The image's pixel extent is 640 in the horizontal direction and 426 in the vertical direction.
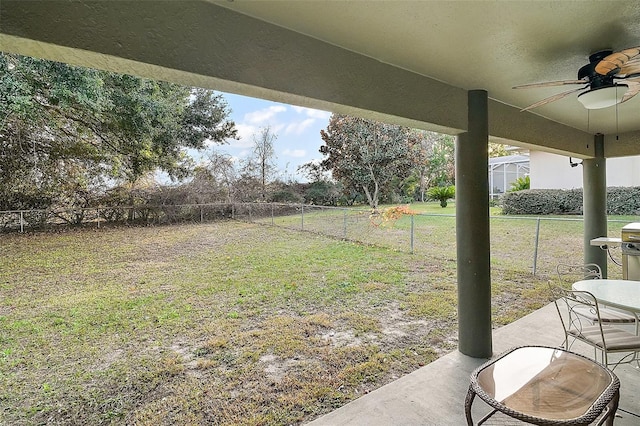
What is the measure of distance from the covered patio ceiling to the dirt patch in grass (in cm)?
208

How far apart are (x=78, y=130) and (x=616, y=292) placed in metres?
8.51

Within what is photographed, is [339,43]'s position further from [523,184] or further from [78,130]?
[523,184]

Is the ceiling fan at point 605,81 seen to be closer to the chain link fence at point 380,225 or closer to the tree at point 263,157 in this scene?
the chain link fence at point 380,225

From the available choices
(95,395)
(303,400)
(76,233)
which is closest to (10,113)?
(76,233)

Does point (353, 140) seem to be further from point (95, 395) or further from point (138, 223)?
point (95, 395)

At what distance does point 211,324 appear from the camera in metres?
3.61

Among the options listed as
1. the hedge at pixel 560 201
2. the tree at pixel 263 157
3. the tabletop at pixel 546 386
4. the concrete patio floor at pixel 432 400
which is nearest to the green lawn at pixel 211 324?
the concrete patio floor at pixel 432 400

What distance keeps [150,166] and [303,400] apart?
7.00 meters

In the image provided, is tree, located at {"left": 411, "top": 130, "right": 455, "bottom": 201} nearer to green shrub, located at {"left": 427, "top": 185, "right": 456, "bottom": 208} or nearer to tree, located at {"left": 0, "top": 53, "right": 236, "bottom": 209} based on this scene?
green shrub, located at {"left": 427, "top": 185, "right": 456, "bottom": 208}

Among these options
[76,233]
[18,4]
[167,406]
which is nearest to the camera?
[18,4]

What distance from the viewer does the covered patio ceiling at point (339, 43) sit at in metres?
1.09

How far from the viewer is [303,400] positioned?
2242 millimetres

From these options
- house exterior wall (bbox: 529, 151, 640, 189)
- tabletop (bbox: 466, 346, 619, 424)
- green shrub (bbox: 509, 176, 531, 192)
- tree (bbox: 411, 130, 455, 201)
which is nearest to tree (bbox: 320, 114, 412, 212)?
tree (bbox: 411, 130, 455, 201)

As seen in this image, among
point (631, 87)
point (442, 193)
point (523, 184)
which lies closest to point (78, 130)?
point (631, 87)
